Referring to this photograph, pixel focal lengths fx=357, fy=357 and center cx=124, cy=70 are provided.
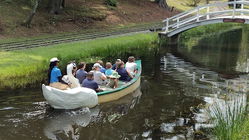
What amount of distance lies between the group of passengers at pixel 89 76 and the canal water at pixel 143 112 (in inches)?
37.3

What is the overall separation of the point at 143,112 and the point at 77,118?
274cm

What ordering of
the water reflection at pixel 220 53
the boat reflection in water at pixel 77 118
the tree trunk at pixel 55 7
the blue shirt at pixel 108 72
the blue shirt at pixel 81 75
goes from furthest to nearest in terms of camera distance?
the tree trunk at pixel 55 7
the water reflection at pixel 220 53
the blue shirt at pixel 108 72
the blue shirt at pixel 81 75
the boat reflection in water at pixel 77 118

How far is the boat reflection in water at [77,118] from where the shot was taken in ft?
38.4

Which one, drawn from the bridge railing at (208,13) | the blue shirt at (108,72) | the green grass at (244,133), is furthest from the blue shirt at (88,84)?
the bridge railing at (208,13)

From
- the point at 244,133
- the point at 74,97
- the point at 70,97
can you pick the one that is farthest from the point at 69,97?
the point at 244,133

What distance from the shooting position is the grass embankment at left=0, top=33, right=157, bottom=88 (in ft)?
57.5

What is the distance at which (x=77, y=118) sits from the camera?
43.2ft

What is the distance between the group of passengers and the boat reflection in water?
3.29ft

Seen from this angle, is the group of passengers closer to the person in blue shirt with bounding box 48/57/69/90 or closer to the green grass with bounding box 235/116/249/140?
the person in blue shirt with bounding box 48/57/69/90

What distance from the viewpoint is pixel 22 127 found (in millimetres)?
11984

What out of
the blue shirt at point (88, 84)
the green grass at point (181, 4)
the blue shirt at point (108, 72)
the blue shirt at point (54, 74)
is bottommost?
the blue shirt at point (88, 84)

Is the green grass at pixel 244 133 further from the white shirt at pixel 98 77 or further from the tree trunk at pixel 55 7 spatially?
the tree trunk at pixel 55 7

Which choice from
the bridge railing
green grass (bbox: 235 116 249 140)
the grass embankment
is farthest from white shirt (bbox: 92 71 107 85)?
the bridge railing

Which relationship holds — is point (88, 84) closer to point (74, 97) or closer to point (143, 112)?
point (74, 97)
